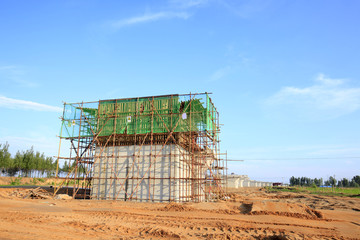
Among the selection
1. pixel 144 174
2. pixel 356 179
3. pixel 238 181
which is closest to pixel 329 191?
pixel 238 181

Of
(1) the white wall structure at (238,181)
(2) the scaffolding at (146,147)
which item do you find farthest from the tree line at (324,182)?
(2) the scaffolding at (146,147)

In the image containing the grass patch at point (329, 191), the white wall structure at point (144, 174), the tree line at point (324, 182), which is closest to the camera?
the white wall structure at point (144, 174)

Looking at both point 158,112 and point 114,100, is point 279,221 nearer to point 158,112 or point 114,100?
point 158,112

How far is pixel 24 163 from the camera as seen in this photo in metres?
61.0

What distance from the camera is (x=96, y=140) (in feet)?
90.0

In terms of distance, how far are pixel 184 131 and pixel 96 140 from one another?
31.7 feet

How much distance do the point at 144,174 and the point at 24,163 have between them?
1944 inches

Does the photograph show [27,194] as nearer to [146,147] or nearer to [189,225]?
[146,147]

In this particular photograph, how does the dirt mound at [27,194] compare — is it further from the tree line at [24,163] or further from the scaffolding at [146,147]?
the tree line at [24,163]

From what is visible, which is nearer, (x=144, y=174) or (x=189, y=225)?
(x=189, y=225)

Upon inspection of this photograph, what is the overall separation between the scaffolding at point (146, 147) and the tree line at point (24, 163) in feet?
124

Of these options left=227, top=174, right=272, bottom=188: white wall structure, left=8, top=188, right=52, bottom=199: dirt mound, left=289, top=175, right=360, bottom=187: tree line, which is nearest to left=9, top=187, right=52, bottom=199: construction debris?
left=8, top=188, right=52, bottom=199: dirt mound

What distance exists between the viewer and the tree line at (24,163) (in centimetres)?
5631

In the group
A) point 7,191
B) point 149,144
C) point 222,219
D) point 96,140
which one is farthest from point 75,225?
point 7,191
